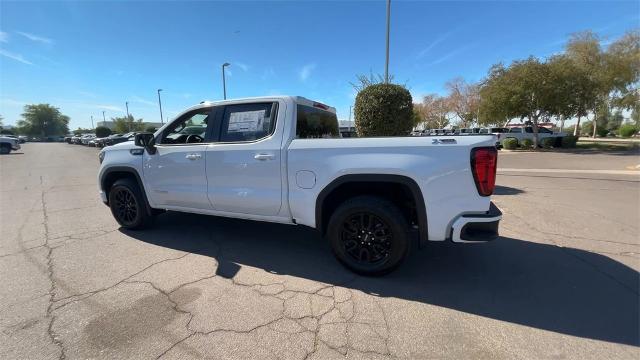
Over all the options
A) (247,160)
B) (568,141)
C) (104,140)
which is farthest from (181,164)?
(104,140)

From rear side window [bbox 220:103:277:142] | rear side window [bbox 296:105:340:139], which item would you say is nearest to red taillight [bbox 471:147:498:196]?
rear side window [bbox 296:105:340:139]

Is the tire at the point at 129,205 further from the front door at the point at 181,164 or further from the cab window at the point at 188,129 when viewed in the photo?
the cab window at the point at 188,129

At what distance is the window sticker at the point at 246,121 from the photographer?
152 inches

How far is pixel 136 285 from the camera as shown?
131 inches

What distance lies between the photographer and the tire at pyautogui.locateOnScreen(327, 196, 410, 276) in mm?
3205

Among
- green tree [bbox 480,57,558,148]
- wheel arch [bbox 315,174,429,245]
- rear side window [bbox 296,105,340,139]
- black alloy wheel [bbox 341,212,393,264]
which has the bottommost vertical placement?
black alloy wheel [bbox 341,212,393,264]

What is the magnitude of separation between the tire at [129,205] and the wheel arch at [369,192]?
2.88 meters

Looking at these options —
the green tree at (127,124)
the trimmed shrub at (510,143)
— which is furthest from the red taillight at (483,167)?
the green tree at (127,124)

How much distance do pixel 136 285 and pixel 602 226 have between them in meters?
6.79

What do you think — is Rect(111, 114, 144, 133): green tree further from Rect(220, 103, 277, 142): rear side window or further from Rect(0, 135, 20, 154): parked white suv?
Rect(220, 103, 277, 142): rear side window

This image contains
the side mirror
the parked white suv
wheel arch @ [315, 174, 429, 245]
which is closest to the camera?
wheel arch @ [315, 174, 429, 245]

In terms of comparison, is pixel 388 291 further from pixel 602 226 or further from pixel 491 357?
pixel 602 226

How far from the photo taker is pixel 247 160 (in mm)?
3748

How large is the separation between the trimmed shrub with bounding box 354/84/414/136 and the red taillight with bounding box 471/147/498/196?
690 centimetres
